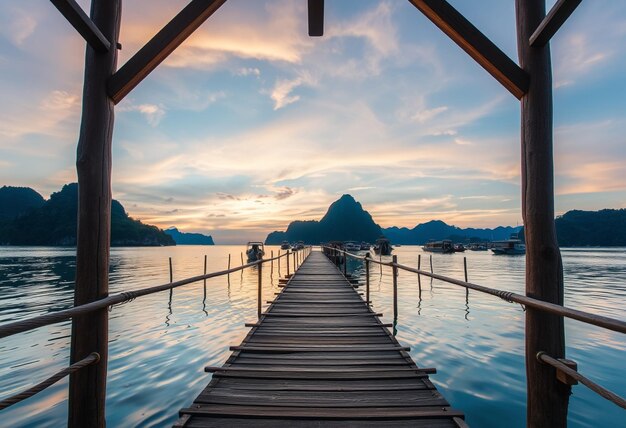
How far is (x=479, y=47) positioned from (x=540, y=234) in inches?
71.3

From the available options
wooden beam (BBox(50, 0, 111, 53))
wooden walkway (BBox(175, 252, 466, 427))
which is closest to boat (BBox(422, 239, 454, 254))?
wooden walkway (BBox(175, 252, 466, 427))

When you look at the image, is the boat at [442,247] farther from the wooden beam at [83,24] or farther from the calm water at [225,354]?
the wooden beam at [83,24]

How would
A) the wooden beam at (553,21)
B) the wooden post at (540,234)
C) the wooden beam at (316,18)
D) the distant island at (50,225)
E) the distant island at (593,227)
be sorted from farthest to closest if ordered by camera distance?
the distant island at (50,225) → the distant island at (593,227) → the wooden beam at (316,18) → the wooden post at (540,234) → the wooden beam at (553,21)

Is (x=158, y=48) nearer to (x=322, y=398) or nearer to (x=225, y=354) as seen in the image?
(x=322, y=398)

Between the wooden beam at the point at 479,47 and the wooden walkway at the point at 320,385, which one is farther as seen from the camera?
the wooden walkway at the point at 320,385

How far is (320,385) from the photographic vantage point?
12.0 ft

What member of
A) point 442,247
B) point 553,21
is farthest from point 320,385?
point 442,247

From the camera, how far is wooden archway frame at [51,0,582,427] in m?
2.65

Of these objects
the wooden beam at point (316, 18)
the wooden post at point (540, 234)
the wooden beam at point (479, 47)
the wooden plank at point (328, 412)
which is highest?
the wooden beam at point (316, 18)

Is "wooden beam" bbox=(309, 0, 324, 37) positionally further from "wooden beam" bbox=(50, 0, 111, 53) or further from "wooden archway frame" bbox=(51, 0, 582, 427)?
"wooden beam" bbox=(50, 0, 111, 53)

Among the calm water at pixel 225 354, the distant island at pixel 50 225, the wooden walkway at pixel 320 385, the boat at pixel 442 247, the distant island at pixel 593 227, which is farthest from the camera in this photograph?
the distant island at pixel 50 225

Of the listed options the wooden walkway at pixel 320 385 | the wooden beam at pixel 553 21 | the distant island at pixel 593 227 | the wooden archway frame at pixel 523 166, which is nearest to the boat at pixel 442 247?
the wooden walkway at pixel 320 385

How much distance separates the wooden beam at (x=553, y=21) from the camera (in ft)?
8.05

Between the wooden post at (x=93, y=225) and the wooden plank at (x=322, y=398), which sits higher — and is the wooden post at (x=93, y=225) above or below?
above
